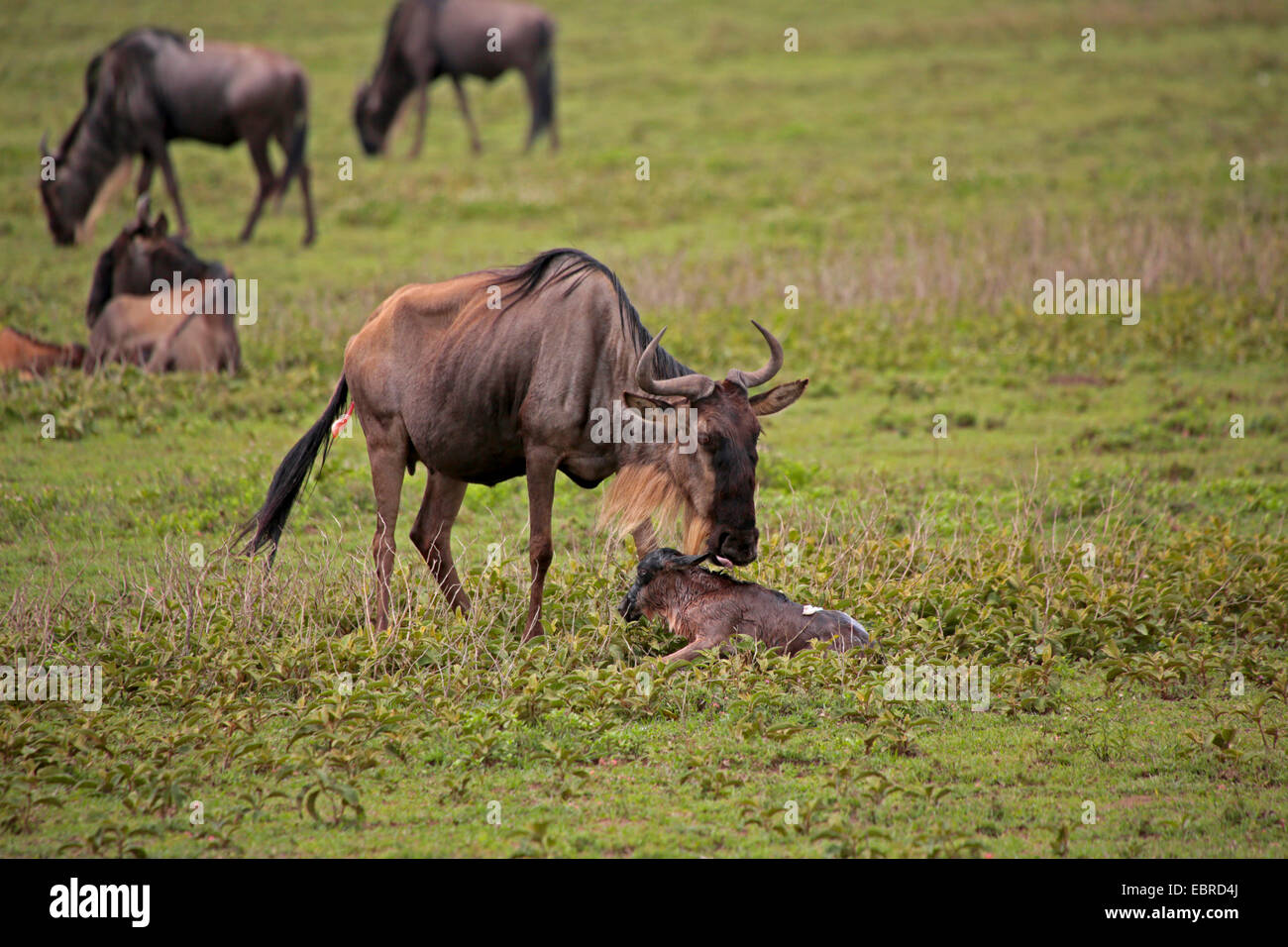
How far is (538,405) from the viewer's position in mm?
7723

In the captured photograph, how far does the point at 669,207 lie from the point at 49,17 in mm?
18944

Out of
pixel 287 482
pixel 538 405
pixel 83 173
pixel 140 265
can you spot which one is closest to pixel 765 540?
pixel 538 405

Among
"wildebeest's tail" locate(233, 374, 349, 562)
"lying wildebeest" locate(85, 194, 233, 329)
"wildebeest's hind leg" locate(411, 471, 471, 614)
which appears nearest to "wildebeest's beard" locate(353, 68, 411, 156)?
"lying wildebeest" locate(85, 194, 233, 329)

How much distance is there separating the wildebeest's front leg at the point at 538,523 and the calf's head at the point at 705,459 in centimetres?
39

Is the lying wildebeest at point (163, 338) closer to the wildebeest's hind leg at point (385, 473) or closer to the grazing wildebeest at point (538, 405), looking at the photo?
the grazing wildebeest at point (538, 405)

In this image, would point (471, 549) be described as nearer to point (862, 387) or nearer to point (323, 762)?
point (323, 762)

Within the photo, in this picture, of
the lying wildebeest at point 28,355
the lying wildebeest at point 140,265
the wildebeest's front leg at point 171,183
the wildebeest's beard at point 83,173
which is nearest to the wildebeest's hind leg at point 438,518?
the lying wildebeest at point 28,355

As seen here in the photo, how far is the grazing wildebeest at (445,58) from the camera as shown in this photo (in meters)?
25.4

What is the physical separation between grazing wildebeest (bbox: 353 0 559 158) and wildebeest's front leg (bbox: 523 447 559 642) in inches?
723

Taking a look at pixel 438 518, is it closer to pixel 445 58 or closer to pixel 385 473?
pixel 385 473

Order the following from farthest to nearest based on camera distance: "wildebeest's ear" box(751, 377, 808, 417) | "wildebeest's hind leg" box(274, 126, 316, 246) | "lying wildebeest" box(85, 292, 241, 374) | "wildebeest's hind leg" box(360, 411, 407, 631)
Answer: "wildebeest's hind leg" box(274, 126, 316, 246) < "lying wildebeest" box(85, 292, 241, 374) < "wildebeest's hind leg" box(360, 411, 407, 631) < "wildebeest's ear" box(751, 377, 808, 417)

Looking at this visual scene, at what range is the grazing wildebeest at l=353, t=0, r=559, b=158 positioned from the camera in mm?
25406

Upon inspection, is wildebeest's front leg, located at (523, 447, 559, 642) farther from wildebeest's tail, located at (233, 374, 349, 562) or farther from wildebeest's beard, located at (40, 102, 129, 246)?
wildebeest's beard, located at (40, 102, 129, 246)

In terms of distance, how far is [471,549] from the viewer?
31.5ft
